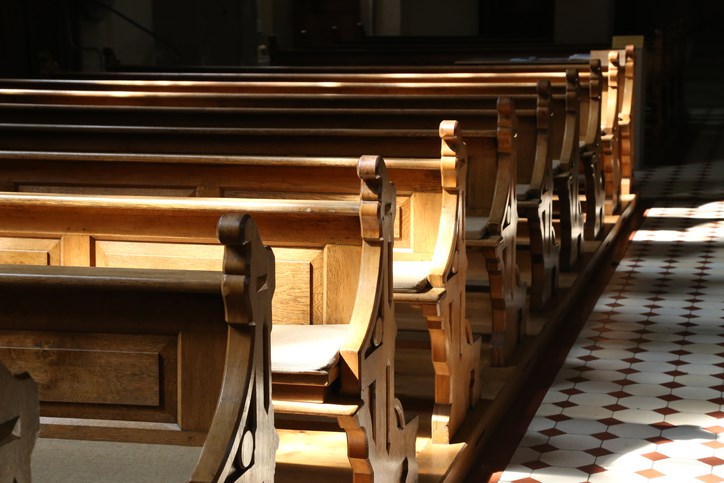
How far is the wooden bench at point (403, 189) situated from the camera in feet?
11.7

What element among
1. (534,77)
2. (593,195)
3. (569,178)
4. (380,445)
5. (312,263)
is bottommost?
(380,445)

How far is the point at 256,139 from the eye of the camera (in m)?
4.41

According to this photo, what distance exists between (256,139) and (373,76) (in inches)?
102

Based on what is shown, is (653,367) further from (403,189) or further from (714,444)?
(403,189)

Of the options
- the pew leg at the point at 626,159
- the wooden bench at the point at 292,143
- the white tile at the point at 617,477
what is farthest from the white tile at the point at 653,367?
the pew leg at the point at 626,159

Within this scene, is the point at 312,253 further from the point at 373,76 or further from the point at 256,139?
the point at 373,76

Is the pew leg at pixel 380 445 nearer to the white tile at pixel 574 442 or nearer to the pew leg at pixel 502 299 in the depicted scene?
the white tile at pixel 574 442

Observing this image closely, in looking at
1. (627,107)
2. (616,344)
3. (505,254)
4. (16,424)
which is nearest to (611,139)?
(627,107)

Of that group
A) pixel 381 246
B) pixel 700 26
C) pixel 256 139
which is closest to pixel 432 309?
pixel 381 246

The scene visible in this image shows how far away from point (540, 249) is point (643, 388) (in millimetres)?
973

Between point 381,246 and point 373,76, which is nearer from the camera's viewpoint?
point 381,246

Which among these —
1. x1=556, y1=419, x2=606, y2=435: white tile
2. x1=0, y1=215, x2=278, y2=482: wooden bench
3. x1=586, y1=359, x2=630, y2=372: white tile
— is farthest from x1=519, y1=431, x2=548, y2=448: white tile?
x1=0, y1=215, x2=278, y2=482: wooden bench

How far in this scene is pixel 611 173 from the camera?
7598mm

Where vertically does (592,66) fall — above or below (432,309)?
above
